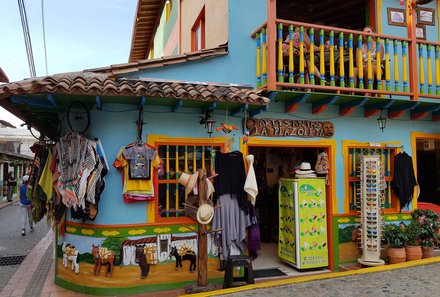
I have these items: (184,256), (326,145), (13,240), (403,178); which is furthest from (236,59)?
(13,240)

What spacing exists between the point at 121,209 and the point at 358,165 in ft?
16.3

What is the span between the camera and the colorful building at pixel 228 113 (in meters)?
5.80

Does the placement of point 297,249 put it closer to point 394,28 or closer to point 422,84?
point 422,84

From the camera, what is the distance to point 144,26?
15.5 m

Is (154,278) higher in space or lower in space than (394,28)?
lower

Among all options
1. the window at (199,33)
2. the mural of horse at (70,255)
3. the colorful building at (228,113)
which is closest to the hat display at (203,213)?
the colorful building at (228,113)

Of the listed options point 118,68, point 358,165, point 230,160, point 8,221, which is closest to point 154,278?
point 230,160

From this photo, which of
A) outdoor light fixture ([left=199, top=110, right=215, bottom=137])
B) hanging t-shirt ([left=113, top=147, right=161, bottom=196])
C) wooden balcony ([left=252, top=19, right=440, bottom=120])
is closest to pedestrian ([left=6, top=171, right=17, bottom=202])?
hanging t-shirt ([left=113, top=147, right=161, bottom=196])

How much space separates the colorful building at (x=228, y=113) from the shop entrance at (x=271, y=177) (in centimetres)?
90

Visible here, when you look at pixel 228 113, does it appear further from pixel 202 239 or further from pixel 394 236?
pixel 394 236

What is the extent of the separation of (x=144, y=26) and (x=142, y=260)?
12211mm

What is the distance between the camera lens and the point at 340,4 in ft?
32.2

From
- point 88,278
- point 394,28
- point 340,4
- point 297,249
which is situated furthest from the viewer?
point 340,4

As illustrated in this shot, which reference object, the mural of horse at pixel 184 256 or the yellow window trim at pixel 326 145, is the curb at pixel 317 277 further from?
the yellow window trim at pixel 326 145
